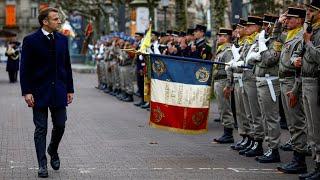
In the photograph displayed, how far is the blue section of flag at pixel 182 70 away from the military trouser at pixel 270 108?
106 cm

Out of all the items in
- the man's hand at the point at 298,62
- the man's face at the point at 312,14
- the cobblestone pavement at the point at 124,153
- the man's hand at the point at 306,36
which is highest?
the man's face at the point at 312,14

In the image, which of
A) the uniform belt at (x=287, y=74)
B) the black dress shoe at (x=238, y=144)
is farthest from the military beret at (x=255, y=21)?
the black dress shoe at (x=238, y=144)

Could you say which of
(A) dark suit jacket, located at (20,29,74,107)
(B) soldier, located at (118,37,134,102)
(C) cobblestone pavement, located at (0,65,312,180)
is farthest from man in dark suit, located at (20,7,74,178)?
(B) soldier, located at (118,37,134,102)

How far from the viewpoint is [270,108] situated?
1073cm

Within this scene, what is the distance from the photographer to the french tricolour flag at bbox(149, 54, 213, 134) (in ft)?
37.4


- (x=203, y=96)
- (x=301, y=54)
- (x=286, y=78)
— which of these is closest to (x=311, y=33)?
(x=301, y=54)

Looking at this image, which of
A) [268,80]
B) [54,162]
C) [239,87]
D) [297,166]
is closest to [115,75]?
[239,87]

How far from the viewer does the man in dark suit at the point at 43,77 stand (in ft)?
31.6

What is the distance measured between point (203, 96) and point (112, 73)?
14.1 metres

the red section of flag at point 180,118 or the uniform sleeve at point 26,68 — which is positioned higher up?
the uniform sleeve at point 26,68

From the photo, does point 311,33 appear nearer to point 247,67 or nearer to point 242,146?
point 247,67

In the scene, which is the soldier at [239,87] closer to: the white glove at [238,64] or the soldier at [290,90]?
the white glove at [238,64]

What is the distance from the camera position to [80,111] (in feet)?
63.8

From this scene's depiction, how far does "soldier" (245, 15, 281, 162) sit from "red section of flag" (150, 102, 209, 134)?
103 cm
